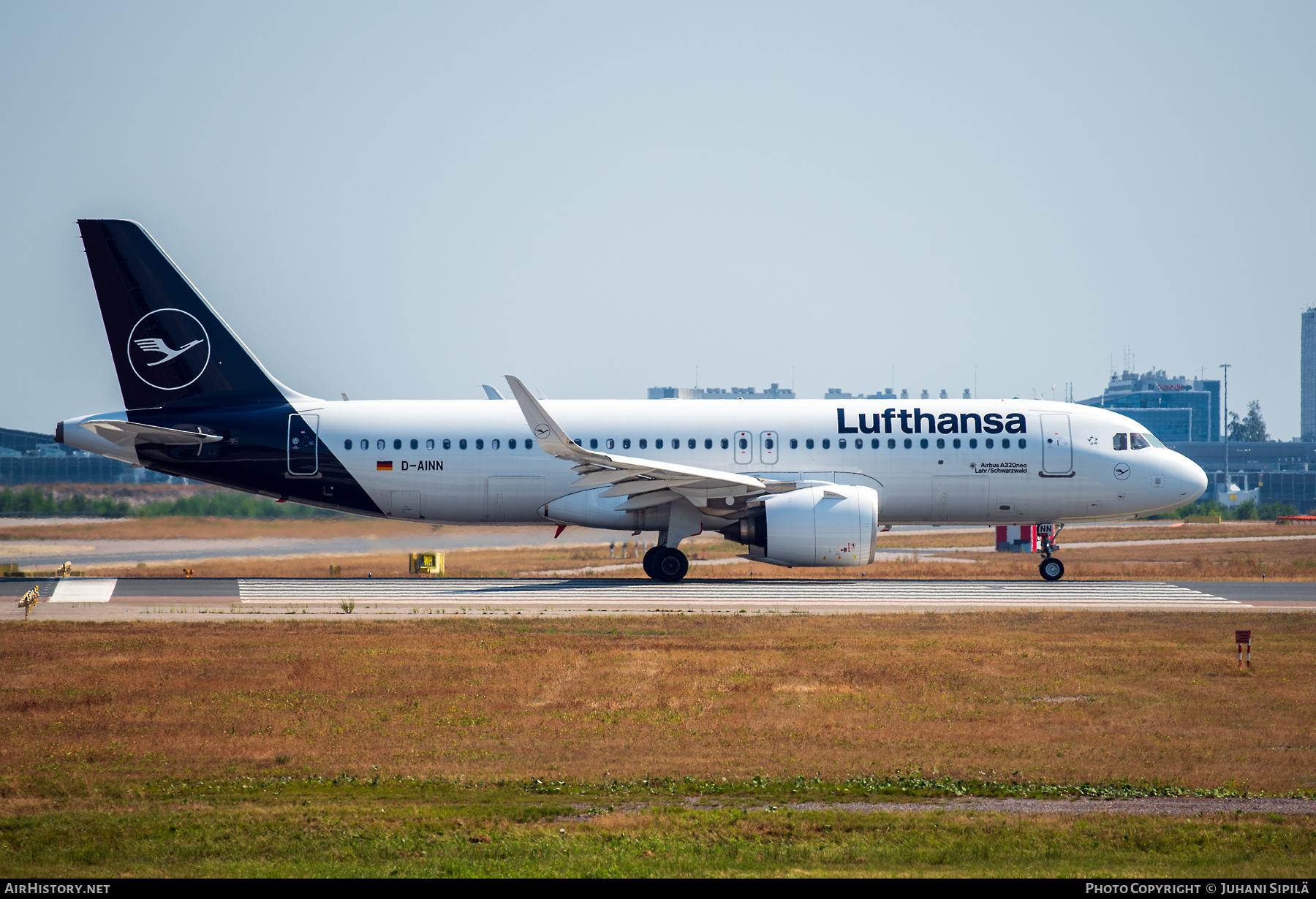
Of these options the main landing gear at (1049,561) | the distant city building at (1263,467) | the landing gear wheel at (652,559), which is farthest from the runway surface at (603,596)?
the distant city building at (1263,467)

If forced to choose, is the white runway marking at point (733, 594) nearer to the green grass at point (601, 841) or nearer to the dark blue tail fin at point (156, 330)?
the dark blue tail fin at point (156, 330)

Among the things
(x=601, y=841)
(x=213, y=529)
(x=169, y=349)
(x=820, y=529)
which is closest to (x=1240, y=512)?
(x=820, y=529)

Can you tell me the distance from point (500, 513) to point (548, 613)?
845cm

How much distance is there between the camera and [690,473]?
92.7 ft

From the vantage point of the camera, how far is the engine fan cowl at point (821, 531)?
93.1 ft

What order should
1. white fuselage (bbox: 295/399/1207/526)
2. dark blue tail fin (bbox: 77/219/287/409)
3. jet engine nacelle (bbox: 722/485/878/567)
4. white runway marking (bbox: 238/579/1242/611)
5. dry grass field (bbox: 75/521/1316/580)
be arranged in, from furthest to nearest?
dry grass field (bbox: 75/521/1316/580)
white fuselage (bbox: 295/399/1207/526)
dark blue tail fin (bbox: 77/219/287/409)
jet engine nacelle (bbox: 722/485/878/567)
white runway marking (bbox: 238/579/1242/611)

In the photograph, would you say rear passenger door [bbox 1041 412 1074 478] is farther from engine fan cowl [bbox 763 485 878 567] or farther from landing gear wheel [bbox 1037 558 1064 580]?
engine fan cowl [bbox 763 485 878 567]

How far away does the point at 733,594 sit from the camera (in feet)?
89.3

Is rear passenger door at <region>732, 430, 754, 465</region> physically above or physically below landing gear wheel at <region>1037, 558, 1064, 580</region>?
above

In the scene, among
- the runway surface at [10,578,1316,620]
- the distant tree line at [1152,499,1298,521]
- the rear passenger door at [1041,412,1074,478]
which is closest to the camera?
the runway surface at [10,578,1316,620]

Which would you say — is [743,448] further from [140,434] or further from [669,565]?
[140,434]

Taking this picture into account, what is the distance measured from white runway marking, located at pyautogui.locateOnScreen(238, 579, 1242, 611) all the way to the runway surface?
3cm

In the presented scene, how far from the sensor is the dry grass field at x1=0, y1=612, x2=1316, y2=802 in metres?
11.9

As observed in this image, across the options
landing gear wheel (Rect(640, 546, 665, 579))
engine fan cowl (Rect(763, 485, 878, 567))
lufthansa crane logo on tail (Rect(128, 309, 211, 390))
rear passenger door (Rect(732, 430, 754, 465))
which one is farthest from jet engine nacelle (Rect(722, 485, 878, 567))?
lufthansa crane logo on tail (Rect(128, 309, 211, 390))
